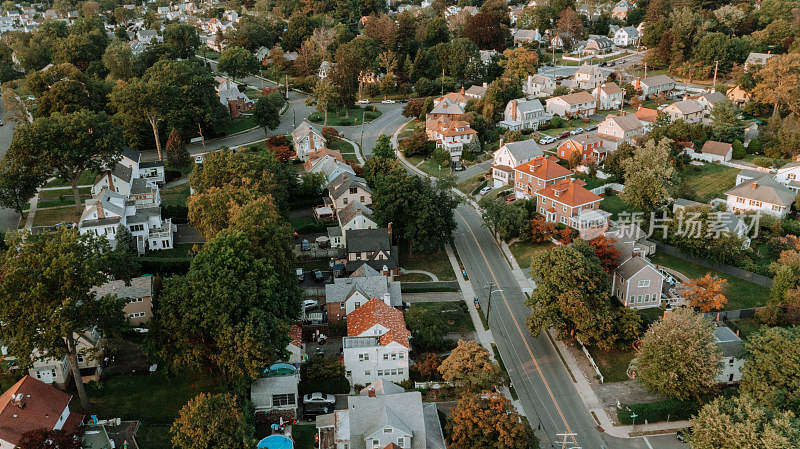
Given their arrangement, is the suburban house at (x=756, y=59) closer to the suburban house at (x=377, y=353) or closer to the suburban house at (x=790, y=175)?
the suburban house at (x=790, y=175)

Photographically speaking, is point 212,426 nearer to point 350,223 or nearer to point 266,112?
point 350,223

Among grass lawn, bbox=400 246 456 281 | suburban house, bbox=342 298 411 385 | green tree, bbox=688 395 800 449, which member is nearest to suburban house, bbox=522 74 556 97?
grass lawn, bbox=400 246 456 281

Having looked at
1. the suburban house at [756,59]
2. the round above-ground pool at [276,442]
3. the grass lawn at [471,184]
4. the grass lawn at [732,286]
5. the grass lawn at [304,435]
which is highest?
the round above-ground pool at [276,442]

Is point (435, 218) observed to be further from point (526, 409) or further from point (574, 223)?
point (526, 409)

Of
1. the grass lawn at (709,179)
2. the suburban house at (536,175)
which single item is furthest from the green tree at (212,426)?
the grass lawn at (709,179)

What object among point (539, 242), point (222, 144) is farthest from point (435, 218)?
point (222, 144)

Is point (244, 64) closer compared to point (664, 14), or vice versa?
point (244, 64)

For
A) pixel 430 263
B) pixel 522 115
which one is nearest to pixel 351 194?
pixel 430 263
